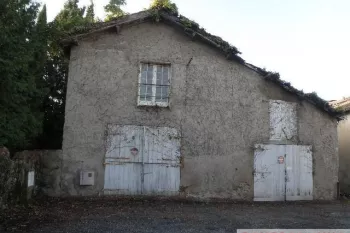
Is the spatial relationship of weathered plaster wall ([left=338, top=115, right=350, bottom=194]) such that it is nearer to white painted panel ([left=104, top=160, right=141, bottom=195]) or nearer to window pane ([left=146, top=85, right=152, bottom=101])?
window pane ([left=146, top=85, right=152, bottom=101])

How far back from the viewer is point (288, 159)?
12141 mm

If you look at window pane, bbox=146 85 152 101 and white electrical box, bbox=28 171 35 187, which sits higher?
window pane, bbox=146 85 152 101

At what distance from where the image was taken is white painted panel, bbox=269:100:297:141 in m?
12.2

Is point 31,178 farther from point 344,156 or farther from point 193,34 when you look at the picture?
point 344,156

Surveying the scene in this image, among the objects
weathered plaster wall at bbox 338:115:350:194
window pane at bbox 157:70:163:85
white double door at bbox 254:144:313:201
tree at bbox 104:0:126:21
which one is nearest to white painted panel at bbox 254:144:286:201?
white double door at bbox 254:144:313:201

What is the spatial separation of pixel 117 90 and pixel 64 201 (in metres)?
3.84

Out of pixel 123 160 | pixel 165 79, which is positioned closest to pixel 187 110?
pixel 165 79

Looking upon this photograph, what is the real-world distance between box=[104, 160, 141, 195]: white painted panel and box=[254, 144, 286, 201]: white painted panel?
13.4 ft

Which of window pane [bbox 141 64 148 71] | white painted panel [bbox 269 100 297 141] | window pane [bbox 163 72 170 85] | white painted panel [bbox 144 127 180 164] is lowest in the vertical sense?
white painted panel [bbox 144 127 180 164]

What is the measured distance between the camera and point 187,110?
38.3 ft

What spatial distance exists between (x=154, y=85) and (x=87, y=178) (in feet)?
12.3

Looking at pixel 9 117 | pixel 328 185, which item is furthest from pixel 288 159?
pixel 9 117

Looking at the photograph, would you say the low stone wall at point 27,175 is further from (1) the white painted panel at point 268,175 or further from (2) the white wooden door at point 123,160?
(1) the white painted panel at point 268,175

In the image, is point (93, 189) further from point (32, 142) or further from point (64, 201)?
point (32, 142)
